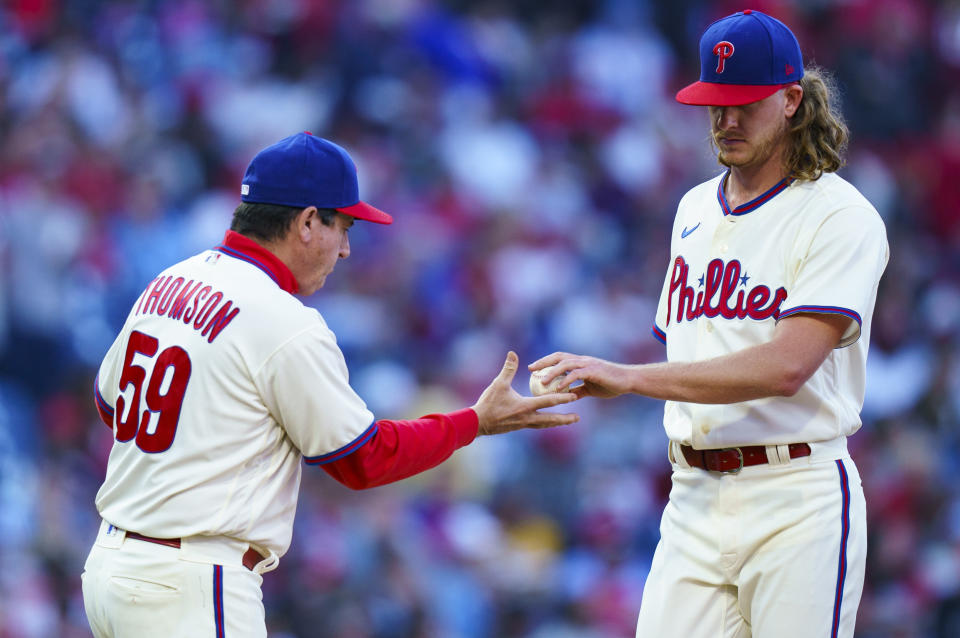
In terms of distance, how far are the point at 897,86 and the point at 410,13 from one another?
406 cm

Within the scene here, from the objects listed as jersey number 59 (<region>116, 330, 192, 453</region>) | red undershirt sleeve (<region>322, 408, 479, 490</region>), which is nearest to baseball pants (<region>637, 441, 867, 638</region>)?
red undershirt sleeve (<region>322, 408, 479, 490</region>)


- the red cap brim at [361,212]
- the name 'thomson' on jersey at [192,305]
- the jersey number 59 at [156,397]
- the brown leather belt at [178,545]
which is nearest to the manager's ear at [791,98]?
the red cap brim at [361,212]

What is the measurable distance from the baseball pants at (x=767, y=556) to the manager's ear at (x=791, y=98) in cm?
96

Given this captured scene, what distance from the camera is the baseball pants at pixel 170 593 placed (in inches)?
125

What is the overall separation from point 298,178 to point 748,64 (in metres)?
1.30

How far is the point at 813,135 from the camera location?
357 cm

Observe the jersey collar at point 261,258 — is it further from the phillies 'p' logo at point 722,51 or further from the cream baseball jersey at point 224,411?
the phillies 'p' logo at point 722,51

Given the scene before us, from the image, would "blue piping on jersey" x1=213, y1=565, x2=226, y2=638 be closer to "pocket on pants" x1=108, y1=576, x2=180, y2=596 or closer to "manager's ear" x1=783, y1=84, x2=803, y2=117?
"pocket on pants" x1=108, y1=576, x2=180, y2=596

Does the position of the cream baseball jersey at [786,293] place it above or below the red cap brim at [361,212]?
below

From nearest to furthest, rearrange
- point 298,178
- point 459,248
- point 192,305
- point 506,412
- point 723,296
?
point 192,305, point 298,178, point 723,296, point 506,412, point 459,248

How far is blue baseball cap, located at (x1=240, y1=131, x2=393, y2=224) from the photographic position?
342cm

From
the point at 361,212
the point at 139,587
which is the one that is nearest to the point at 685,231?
the point at 361,212

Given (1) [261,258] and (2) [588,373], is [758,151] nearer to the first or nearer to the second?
(2) [588,373]

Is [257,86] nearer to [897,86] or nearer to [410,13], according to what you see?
[410,13]
